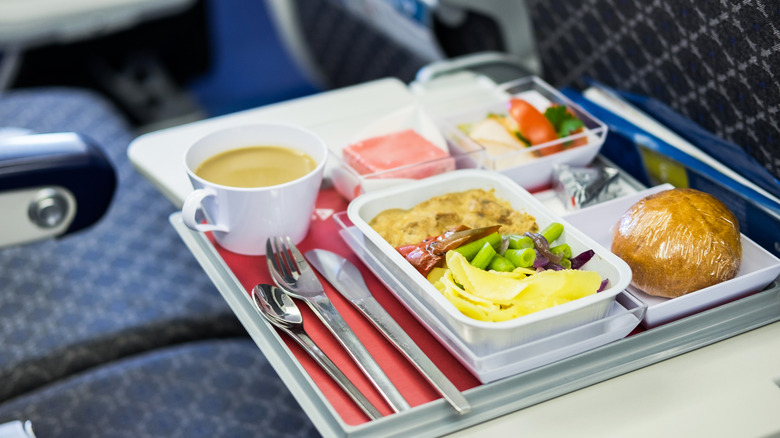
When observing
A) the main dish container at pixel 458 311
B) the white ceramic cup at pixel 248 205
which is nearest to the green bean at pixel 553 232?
the main dish container at pixel 458 311

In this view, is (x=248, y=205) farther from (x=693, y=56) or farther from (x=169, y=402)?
(x=693, y=56)

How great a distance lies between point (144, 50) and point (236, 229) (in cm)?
188

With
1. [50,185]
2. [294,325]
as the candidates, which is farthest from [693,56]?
[50,185]

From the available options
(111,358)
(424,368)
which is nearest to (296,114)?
(111,358)

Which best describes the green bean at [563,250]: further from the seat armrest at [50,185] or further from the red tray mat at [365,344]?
the seat armrest at [50,185]

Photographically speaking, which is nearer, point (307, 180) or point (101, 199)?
point (307, 180)

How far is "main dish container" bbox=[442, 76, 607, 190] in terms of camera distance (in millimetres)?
911

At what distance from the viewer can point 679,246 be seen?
2.36ft

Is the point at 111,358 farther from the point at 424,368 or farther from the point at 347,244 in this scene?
the point at 424,368

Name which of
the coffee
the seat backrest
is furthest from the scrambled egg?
the seat backrest

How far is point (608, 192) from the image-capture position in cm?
91

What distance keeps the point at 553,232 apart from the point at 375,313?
195mm

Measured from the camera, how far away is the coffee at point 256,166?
2.76 feet

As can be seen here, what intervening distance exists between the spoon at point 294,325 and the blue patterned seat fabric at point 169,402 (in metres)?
0.33
